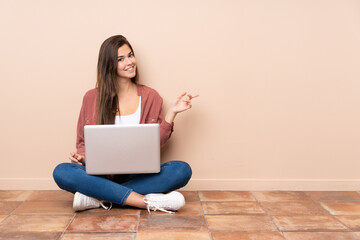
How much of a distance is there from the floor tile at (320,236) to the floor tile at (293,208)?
322 millimetres

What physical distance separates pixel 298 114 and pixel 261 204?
69 cm

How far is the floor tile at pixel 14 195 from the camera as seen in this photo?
101 inches

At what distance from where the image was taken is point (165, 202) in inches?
90.0

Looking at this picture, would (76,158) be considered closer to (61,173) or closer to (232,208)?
(61,173)

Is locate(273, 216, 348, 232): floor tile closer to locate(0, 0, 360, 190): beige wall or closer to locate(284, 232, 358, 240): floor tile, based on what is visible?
locate(284, 232, 358, 240): floor tile

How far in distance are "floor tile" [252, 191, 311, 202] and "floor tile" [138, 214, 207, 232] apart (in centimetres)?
59

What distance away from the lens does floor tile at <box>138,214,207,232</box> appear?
2018mm

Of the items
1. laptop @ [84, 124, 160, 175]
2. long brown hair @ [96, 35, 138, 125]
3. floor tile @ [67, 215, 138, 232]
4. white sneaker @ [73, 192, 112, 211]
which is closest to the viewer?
floor tile @ [67, 215, 138, 232]

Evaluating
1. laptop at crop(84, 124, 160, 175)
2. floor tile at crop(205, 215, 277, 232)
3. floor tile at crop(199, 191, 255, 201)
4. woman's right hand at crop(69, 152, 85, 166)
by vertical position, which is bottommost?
floor tile at crop(199, 191, 255, 201)

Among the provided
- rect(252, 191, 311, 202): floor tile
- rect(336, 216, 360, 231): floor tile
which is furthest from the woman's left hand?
rect(336, 216, 360, 231): floor tile

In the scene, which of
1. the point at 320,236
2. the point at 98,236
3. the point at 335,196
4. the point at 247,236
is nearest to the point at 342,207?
the point at 335,196

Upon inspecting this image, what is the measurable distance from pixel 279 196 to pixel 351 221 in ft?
1.83

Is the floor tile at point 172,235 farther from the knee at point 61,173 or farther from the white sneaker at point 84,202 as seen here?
the knee at point 61,173

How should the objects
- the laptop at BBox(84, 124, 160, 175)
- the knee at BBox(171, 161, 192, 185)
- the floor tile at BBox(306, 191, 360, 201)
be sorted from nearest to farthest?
the laptop at BBox(84, 124, 160, 175)
the knee at BBox(171, 161, 192, 185)
the floor tile at BBox(306, 191, 360, 201)
